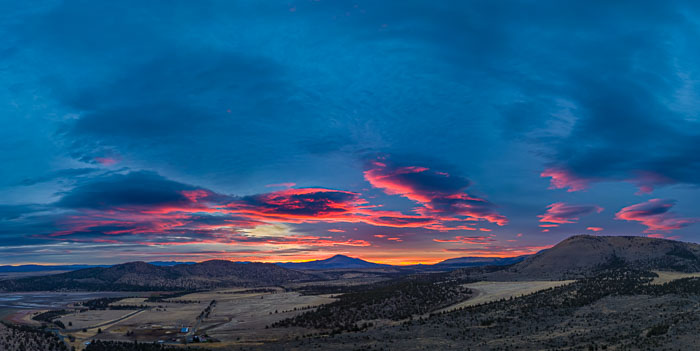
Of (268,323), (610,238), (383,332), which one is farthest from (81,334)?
(610,238)

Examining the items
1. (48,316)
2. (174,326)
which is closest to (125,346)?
(174,326)

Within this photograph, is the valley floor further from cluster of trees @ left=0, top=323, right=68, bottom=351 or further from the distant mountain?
the distant mountain

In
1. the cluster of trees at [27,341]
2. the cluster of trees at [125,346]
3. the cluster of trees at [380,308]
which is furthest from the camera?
the cluster of trees at [380,308]

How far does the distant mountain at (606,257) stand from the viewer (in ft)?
461

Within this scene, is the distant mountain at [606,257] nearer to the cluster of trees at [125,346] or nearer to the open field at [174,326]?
the open field at [174,326]

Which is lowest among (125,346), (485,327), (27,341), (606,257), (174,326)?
(174,326)

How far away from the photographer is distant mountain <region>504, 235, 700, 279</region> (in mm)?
140500

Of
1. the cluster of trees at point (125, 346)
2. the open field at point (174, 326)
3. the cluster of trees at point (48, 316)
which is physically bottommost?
the cluster of trees at point (48, 316)

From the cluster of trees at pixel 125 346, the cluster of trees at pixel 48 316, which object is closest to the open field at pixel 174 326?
the cluster of trees at pixel 48 316

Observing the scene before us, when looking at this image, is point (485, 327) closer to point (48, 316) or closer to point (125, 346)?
point (125, 346)

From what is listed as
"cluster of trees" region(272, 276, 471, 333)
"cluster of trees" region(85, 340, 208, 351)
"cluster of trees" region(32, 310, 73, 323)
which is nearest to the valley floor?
"cluster of trees" region(272, 276, 471, 333)

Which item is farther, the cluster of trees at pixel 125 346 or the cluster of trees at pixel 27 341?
the cluster of trees at pixel 27 341

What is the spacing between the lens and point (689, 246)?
159625 millimetres

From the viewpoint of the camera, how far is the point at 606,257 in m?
159
